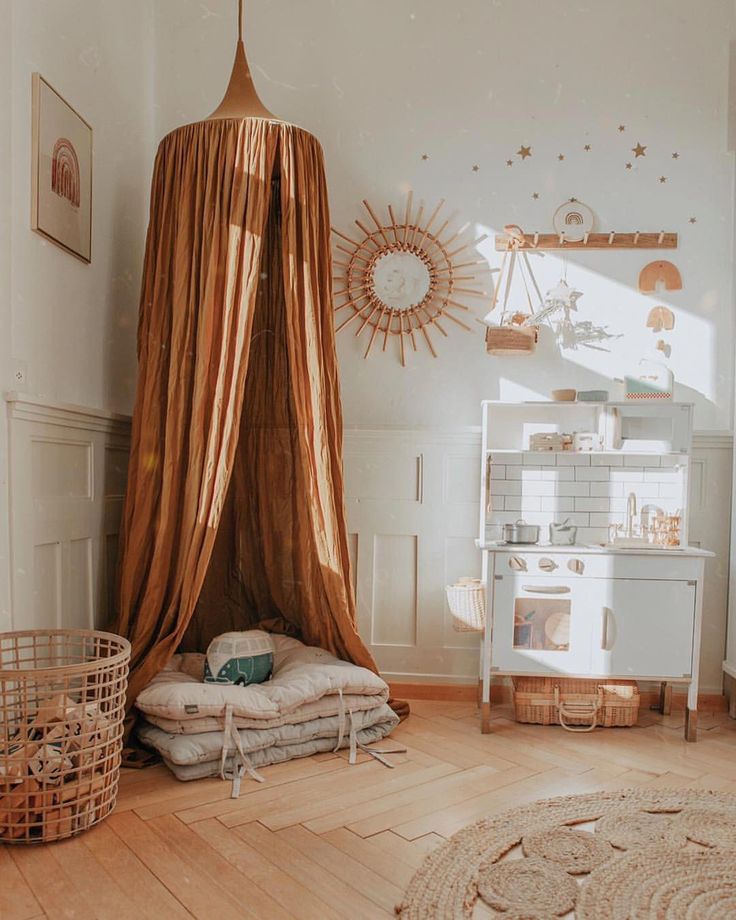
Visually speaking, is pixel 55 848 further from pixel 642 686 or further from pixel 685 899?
pixel 642 686

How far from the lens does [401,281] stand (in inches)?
144

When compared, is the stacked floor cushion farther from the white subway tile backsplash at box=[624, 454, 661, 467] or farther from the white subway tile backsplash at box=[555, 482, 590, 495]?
the white subway tile backsplash at box=[624, 454, 661, 467]

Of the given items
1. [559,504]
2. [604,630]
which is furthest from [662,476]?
[604,630]

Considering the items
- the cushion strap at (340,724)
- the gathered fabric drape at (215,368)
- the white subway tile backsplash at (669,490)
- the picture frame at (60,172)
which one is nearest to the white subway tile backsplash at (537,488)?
the white subway tile backsplash at (669,490)

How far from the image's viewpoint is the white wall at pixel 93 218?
8.29 feet

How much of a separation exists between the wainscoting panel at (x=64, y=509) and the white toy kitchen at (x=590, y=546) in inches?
60.3

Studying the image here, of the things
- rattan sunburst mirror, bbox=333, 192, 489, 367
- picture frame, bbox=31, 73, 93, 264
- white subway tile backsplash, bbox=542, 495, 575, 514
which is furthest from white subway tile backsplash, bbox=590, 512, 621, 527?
picture frame, bbox=31, 73, 93, 264

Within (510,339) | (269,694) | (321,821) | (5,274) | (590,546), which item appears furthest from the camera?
(510,339)

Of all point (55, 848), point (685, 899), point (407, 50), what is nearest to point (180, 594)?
point (55, 848)

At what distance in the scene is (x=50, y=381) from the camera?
2.80 m

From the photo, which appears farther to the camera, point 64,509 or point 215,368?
point 215,368

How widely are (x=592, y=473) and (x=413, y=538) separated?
846mm

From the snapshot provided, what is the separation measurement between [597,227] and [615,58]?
0.75m

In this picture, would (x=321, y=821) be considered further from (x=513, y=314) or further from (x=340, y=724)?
(x=513, y=314)
